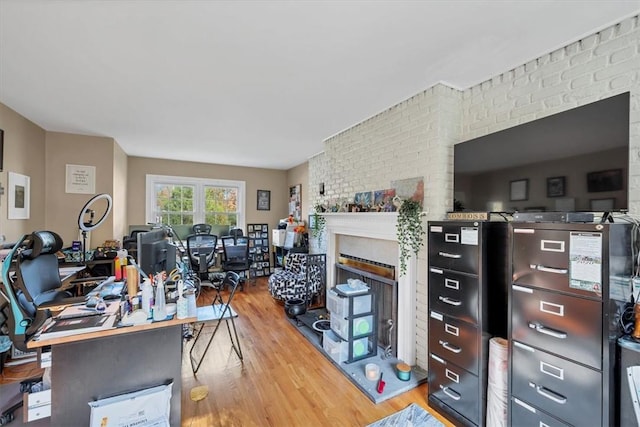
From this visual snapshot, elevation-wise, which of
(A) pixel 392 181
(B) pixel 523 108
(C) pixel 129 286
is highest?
(B) pixel 523 108

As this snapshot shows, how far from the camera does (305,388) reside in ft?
7.07

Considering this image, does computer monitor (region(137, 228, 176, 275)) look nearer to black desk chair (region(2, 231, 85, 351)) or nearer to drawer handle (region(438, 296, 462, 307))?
black desk chair (region(2, 231, 85, 351))

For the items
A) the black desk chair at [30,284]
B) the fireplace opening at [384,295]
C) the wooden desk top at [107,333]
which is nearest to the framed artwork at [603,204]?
the fireplace opening at [384,295]

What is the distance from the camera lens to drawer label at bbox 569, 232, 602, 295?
1.22 m

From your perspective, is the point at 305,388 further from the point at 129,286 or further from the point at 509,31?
the point at 509,31

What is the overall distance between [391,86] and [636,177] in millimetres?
1679

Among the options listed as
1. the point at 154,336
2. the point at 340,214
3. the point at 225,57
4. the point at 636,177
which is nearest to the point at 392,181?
the point at 340,214

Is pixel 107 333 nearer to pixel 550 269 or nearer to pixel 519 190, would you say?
pixel 550 269

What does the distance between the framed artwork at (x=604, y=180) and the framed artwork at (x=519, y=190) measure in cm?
31

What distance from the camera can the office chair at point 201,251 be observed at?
14.6 ft

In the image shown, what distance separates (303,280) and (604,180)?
3.19 metres

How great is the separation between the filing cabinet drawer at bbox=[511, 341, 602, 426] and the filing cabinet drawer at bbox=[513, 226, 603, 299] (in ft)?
1.19

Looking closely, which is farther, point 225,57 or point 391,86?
point 391,86

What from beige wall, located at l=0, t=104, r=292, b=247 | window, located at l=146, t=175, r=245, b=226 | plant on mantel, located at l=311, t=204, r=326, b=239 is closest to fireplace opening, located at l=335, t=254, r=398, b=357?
plant on mantel, located at l=311, t=204, r=326, b=239
